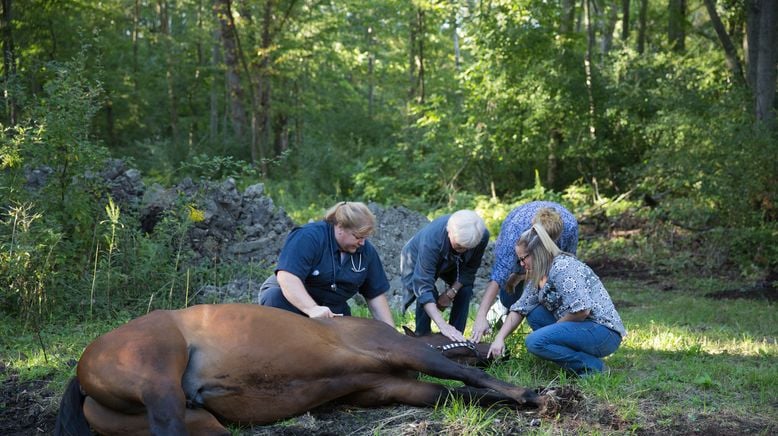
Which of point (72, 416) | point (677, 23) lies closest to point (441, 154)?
point (677, 23)

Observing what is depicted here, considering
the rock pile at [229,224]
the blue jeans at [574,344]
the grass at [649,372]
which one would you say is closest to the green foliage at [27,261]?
the grass at [649,372]

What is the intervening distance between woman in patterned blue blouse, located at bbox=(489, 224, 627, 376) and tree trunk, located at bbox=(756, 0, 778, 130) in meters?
7.99

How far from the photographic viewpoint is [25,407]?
4.52 meters

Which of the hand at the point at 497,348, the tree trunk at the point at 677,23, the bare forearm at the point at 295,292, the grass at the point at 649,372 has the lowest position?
the grass at the point at 649,372

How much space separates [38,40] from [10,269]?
16296 millimetres

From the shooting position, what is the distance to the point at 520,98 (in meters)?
16.5

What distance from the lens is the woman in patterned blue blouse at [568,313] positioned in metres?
4.79

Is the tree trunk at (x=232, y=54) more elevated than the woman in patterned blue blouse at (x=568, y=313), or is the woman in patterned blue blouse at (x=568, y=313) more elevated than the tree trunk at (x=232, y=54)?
the tree trunk at (x=232, y=54)

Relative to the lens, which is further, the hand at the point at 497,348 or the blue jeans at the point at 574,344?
the hand at the point at 497,348

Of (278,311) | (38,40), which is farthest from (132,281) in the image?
(38,40)

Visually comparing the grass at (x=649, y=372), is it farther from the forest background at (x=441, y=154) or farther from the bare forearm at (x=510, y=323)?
the bare forearm at (x=510, y=323)

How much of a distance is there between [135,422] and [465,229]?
2554 millimetres

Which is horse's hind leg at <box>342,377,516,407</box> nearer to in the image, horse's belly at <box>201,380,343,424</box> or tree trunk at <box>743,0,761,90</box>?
horse's belly at <box>201,380,343,424</box>

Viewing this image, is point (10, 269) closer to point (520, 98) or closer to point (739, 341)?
point (739, 341)
